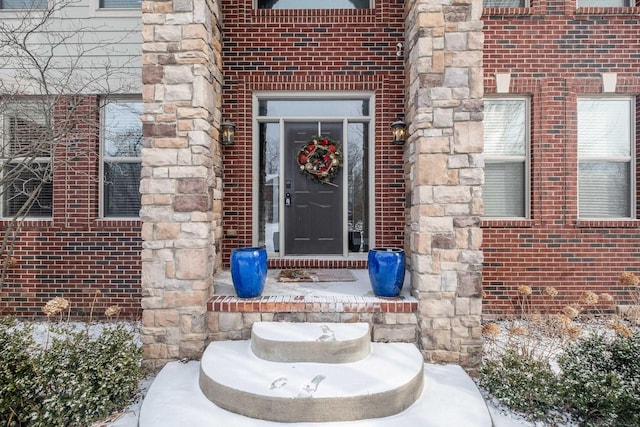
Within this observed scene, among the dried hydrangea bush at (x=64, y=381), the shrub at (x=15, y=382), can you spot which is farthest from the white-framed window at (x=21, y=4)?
the shrub at (x=15, y=382)

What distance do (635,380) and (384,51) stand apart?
4.06m

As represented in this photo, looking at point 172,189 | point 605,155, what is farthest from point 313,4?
point 605,155

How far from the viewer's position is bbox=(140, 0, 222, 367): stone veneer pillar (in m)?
3.01

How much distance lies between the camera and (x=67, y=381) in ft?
7.98

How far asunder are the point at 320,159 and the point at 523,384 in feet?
10.7

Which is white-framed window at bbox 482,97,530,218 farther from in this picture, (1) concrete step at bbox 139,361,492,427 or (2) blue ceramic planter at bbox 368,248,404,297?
(1) concrete step at bbox 139,361,492,427

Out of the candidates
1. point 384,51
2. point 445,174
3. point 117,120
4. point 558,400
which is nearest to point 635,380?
point 558,400

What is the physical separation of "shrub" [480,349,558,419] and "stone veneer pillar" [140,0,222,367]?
251 cm

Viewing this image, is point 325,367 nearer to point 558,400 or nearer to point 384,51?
point 558,400

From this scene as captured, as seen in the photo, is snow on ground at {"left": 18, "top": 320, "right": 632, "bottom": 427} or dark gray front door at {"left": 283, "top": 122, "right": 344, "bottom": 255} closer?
snow on ground at {"left": 18, "top": 320, "right": 632, "bottom": 427}

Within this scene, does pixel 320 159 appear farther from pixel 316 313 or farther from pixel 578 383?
pixel 578 383

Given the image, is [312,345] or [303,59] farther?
[303,59]

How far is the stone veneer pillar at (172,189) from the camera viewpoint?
3.01 meters

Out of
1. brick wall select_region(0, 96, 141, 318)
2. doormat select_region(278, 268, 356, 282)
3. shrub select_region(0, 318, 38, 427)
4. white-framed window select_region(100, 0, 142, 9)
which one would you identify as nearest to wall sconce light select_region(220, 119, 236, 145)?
brick wall select_region(0, 96, 141, 318)
